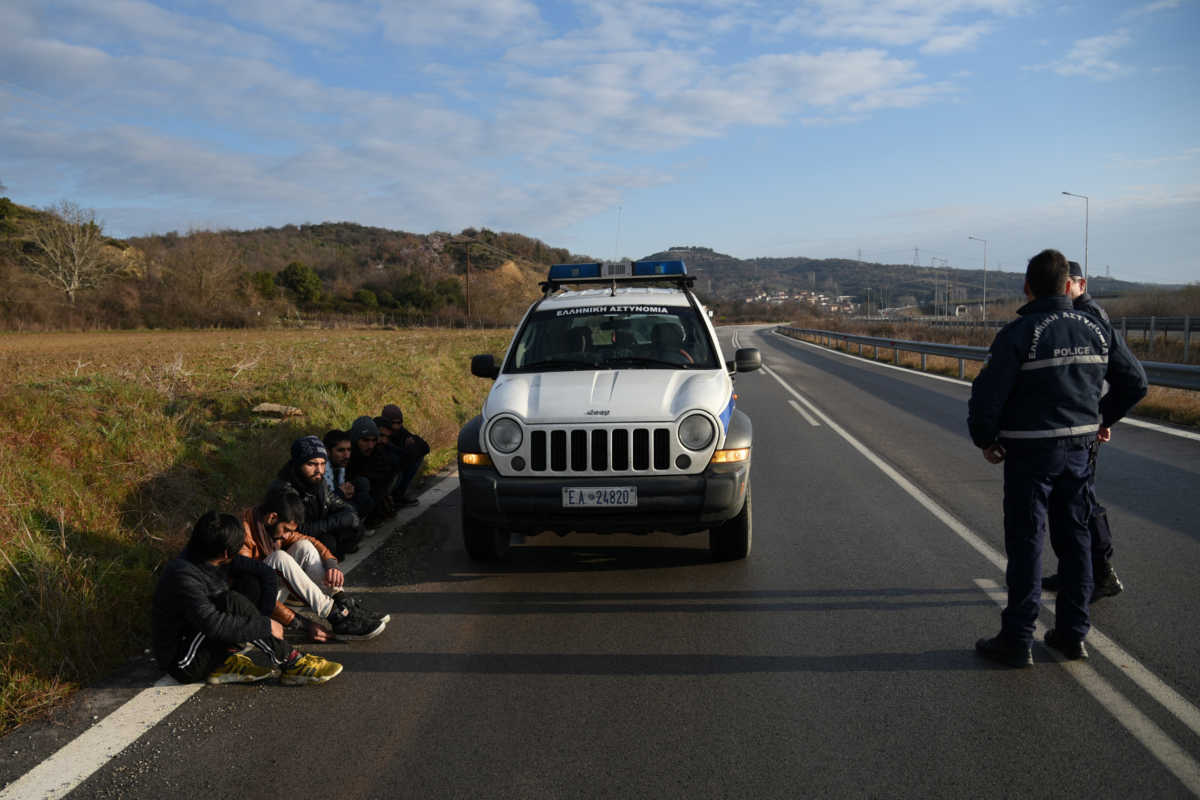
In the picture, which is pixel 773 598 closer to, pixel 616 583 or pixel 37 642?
pixel 616 583

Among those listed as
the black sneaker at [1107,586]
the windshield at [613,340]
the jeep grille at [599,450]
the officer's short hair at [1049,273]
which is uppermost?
the officer's short hair at [1049,273]

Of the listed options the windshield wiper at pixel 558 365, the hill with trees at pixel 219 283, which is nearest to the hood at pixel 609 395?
the windshield wiper at pixel 558 365

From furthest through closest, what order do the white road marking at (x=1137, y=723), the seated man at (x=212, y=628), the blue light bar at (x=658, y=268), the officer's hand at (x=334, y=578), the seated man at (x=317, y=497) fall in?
the blue light bar at (x=658, y=268) < the seated man at (x=317, y=497) < the officer's hand at (x=334, y=578) < the seated man at (x=212, y=628) < the white road marking at (x=1137, y=723)

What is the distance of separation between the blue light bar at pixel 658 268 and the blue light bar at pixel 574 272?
39 cm

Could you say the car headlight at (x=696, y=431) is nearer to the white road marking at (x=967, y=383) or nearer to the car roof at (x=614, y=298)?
the car roof at (x=614, y=298)

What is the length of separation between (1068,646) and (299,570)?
4045 millimetres

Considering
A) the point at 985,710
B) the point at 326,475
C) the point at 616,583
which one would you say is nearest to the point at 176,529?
the point at 326,475

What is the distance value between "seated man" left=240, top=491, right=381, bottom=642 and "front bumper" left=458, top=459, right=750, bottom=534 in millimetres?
1038

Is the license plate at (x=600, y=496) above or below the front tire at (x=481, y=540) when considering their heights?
above

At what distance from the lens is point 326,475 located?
6.38 meters

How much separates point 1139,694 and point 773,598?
197 centimetres

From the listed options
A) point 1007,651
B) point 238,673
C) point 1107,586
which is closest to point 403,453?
point 238,673

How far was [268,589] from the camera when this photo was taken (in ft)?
15.0

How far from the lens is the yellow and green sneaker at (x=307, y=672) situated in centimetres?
414
